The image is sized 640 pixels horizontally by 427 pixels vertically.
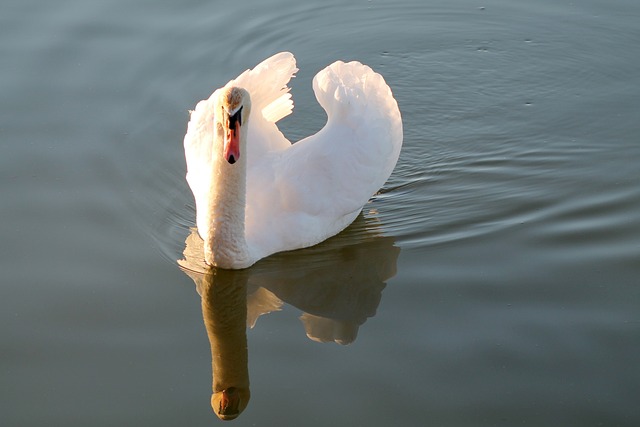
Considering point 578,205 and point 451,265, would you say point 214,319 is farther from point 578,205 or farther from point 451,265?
point 578,205

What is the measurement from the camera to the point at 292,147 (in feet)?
28.4

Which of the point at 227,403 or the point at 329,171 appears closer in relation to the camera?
the point at 227,403

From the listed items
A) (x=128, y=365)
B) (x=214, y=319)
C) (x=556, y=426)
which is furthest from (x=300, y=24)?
(x=556, y=426)

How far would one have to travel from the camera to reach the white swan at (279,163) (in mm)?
7938

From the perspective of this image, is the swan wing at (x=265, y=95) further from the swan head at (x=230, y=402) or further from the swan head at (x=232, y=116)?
the swan head at (x=230, y=402)

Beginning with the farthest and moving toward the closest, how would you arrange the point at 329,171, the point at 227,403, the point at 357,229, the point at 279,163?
the point at 357,229, the point at 279,163, the point at 329,171, the point at 227,403

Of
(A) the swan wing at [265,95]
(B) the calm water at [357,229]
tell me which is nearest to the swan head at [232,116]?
(A) the swan wing at [265,95]

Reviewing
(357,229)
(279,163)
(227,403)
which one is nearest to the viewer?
(227,403)

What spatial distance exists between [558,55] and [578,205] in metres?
3.07

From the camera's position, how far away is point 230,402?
6762 millimetres

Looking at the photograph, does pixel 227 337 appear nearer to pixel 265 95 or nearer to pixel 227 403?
pixel 227 403

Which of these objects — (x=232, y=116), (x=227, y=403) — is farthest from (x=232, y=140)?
(x=227, y=403)

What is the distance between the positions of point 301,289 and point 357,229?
100 cm

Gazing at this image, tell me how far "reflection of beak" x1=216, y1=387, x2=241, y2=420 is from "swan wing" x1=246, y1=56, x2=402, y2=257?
1.57 m
